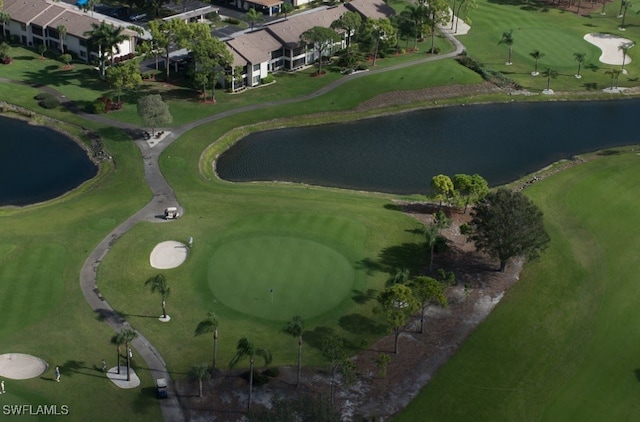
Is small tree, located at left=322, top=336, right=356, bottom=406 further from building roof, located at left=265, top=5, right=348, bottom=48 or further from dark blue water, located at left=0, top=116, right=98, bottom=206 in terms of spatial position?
building roof, located at left=265, top=5, right=348, bottom=48

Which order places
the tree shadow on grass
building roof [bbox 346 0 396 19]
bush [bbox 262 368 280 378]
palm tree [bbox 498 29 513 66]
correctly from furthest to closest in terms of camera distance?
building roof [bbox 346 0 396 19] < palm tree [bbox 498 29 513 66] < the tree shadow on grass < bush [bbox 262 368 280 378]

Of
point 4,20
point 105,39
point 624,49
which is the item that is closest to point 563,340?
point 105,39

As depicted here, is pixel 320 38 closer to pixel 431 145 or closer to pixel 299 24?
pixel 299 24

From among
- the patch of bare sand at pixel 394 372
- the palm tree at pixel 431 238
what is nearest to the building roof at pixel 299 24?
the palm tree at pixel 431 238

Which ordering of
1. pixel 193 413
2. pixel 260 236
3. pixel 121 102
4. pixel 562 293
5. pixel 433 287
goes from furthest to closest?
1. pixel 121 102
2. pixel 260 236
3. pixel 562 293
4. pixel 433 287
5. pixel 193 413

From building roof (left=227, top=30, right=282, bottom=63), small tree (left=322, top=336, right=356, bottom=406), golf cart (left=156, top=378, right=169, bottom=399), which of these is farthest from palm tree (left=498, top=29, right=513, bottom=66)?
golf cart (left=156, top=378, right=169, bottom=399)

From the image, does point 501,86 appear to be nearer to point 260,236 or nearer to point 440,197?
point 440,197

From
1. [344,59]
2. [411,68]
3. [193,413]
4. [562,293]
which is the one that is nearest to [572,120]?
[411,68]

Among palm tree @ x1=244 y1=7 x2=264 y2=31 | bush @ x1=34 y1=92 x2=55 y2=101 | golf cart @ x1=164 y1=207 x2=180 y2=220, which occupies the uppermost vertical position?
palm tree @ x1=244 y1=7 x2=264 y2=31
